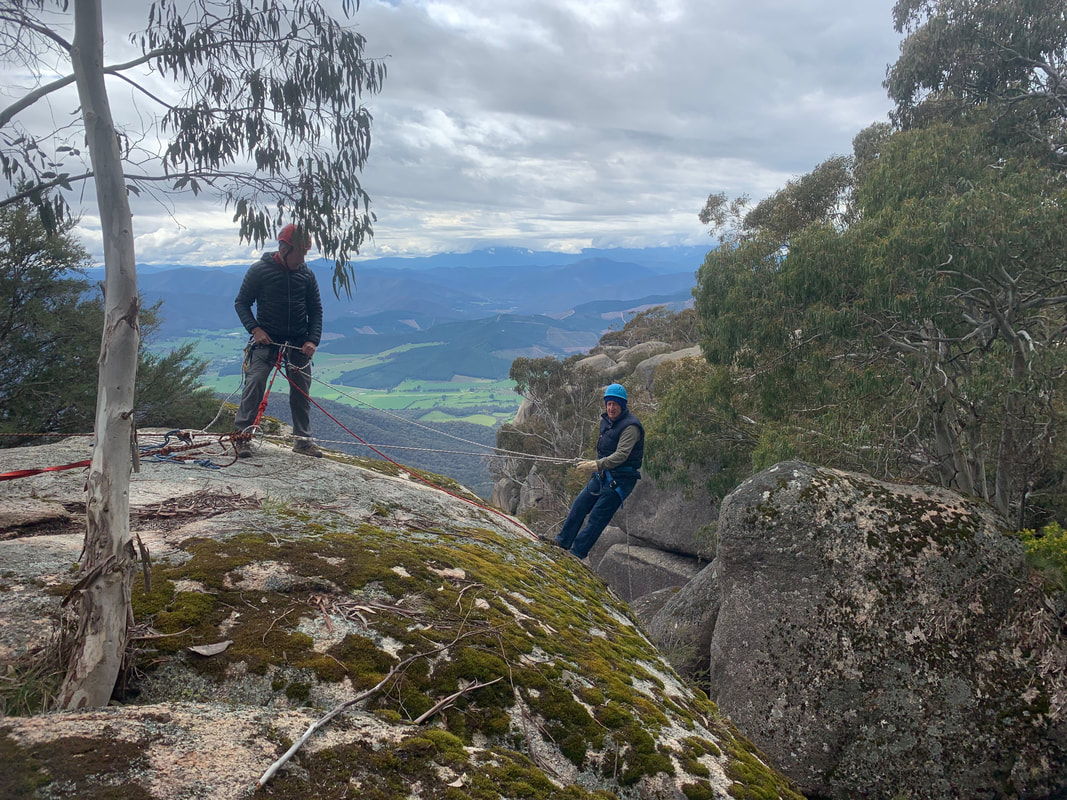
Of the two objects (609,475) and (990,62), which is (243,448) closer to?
(609,475)

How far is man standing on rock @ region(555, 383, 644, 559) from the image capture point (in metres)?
8.65

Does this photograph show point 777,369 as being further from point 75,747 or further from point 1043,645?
point 75,747

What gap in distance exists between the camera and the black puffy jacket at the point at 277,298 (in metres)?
8.24

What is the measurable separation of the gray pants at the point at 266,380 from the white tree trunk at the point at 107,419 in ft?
13.4

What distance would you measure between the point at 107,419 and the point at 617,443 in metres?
6.21

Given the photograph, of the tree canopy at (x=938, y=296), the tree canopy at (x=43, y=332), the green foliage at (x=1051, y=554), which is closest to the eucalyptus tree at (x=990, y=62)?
the tree canopy at (x=938, y=296)

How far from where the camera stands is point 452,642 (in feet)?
14.5

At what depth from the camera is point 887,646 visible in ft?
24.3

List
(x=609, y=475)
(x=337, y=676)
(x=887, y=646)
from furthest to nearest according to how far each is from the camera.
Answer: (x=609, y=475) → (x=887, y=646) → (x=337, y=676)

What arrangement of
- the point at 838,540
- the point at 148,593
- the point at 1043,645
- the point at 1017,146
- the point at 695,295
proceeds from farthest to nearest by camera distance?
1. the point at 695,295
2. the point at 1017,146
3. the point at 838,540
4. the point at 1043,645
5. the point at 148,593

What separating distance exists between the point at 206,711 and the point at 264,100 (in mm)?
4333

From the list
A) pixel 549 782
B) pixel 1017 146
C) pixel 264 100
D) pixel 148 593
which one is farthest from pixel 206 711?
pixel 1017 146

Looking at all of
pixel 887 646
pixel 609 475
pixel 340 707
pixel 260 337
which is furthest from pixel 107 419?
pixel 887 646

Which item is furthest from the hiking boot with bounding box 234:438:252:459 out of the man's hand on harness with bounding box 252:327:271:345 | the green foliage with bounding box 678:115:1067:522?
the green foliage with bounding box 678:115:1067:522
